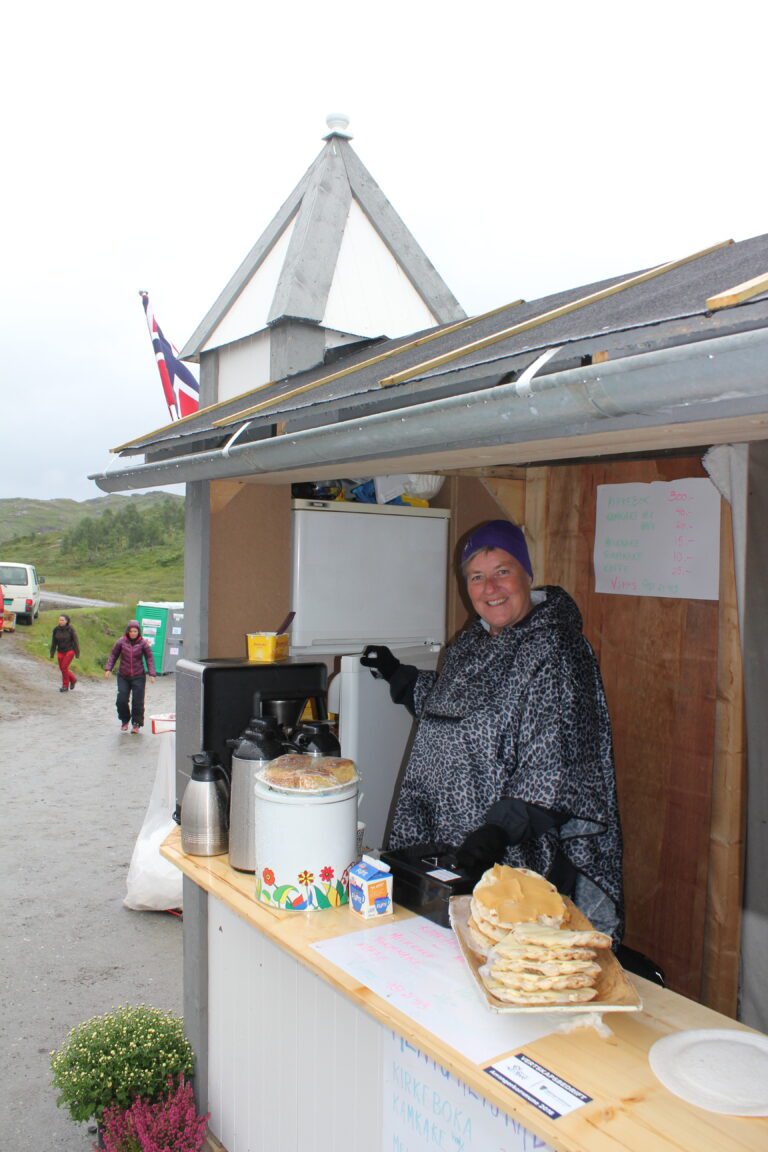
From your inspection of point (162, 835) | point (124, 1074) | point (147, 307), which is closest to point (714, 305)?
point (124, 1074)

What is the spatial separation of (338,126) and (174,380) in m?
3.37

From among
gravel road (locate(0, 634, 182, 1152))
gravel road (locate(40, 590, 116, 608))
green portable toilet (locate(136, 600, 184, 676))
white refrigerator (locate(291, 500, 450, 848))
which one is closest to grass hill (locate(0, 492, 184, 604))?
gravel road (locate(40, 590, 116, 608))

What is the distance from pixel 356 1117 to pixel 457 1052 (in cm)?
77

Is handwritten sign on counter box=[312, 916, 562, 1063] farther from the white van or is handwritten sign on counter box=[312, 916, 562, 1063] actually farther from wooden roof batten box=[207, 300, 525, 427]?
the white van

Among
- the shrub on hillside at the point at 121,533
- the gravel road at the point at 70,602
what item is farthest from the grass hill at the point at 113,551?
the gravel road at the point at 70,602

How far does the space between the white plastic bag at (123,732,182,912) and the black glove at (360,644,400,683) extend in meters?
2.21

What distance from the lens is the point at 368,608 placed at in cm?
338

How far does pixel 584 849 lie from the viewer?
2.49 m

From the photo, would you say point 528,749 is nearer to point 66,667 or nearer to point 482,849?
point 482,849

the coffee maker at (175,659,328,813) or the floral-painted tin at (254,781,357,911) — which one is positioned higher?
the coffee maker at (175,659,328,813)

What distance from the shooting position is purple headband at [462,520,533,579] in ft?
8.93

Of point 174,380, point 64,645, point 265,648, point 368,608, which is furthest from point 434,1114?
point 64,645

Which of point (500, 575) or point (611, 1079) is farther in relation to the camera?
point (500, 575)

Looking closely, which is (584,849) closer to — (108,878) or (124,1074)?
(124,1074)
